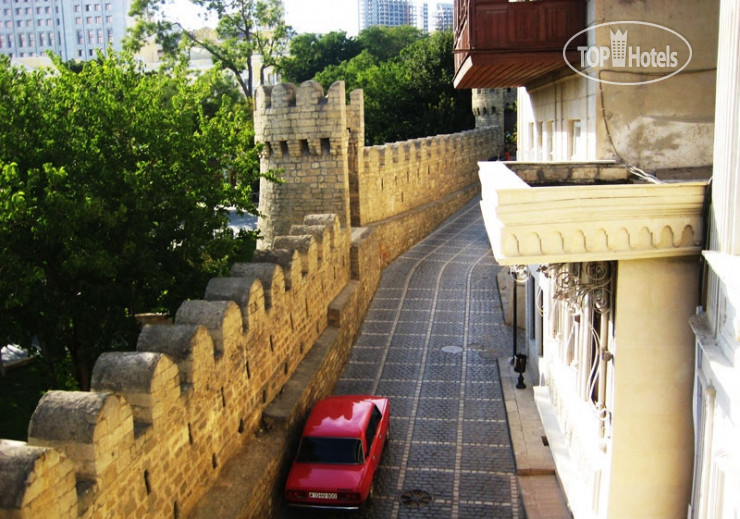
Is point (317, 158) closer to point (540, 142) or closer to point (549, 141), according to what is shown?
point (540, 142)

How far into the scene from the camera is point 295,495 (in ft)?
33.3

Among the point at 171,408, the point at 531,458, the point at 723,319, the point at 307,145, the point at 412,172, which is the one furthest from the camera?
the point at 412,172

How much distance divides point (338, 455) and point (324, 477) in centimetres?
42

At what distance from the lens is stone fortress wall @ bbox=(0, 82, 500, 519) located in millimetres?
6602

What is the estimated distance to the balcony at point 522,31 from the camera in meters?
9.79

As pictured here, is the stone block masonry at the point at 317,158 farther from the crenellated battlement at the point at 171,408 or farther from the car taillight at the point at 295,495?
the car taillight at the point at 295,495

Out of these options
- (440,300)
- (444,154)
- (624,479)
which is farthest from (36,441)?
(444,154)

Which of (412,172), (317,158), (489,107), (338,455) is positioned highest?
(489,107)

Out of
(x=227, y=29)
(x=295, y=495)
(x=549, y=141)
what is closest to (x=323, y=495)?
(x=295, y=495)

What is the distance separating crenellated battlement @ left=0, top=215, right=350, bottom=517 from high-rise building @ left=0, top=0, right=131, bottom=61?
4064 inches

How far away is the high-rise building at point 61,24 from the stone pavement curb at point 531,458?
340 feet

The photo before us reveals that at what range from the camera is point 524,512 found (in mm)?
10133

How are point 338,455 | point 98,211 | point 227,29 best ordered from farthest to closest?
point 227,29 < point 98,211 < point 338,455

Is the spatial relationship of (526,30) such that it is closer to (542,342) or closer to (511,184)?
(511,184)
